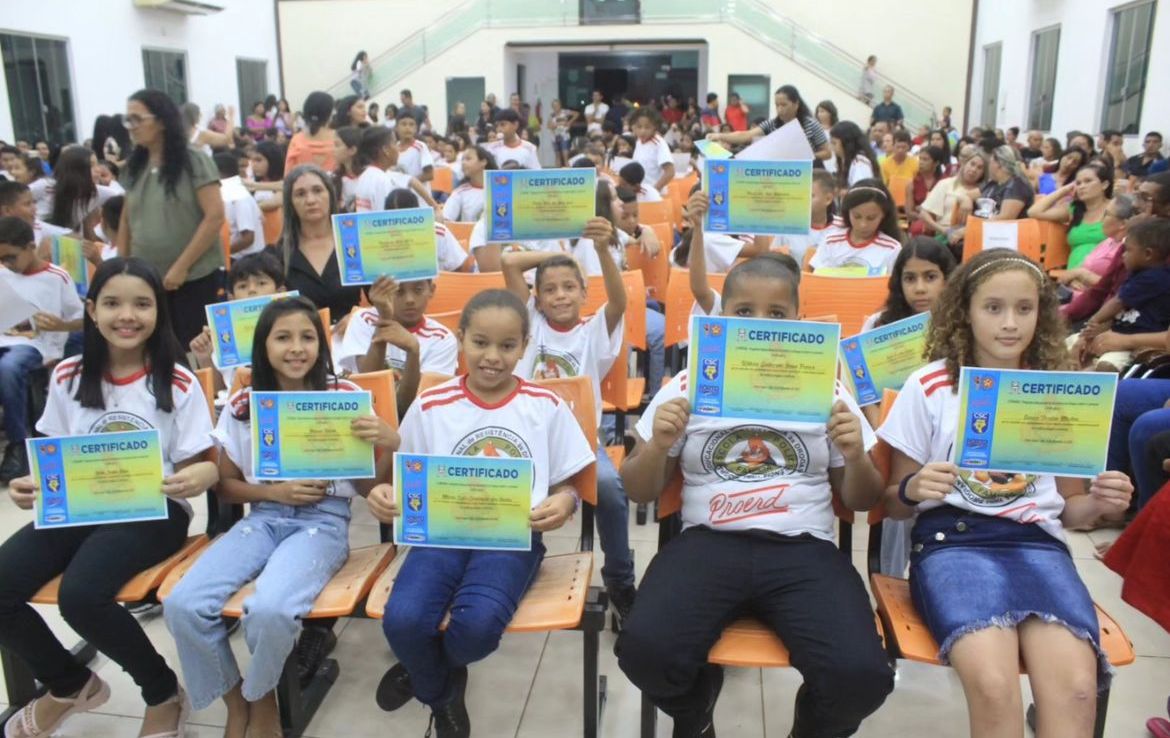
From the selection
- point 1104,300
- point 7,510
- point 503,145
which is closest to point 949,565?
point 1104,300

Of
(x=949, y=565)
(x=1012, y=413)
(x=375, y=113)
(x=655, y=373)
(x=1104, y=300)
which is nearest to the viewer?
(x=1012, y=413)

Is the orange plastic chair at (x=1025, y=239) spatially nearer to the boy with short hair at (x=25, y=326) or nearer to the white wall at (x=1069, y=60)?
the boy with short hair at (x=25, y=326)

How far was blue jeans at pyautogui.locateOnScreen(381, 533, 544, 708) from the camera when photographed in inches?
77.4

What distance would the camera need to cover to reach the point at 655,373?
420 cm

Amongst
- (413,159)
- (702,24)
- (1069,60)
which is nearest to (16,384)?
(413,159)

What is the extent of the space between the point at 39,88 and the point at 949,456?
13995 millimetres

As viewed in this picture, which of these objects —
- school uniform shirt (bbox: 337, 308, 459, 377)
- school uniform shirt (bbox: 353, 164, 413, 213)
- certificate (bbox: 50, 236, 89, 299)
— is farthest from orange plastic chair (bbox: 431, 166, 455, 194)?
school uniform shirt (bbox: 337, 308, 459, 377)

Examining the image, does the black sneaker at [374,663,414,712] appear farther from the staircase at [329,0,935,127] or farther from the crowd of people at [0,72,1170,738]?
the staircase at [329,0,935,127]

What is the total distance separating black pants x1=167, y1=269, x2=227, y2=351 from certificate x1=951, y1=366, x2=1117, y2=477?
9.94 ft

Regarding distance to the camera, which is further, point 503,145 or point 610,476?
point 503,145

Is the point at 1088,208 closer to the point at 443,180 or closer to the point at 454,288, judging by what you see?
the point at 454,288

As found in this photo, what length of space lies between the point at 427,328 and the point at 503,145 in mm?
4737

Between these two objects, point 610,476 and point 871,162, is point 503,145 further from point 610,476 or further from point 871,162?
point 610,476

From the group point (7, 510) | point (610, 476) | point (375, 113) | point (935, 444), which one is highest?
point (375, 113)
